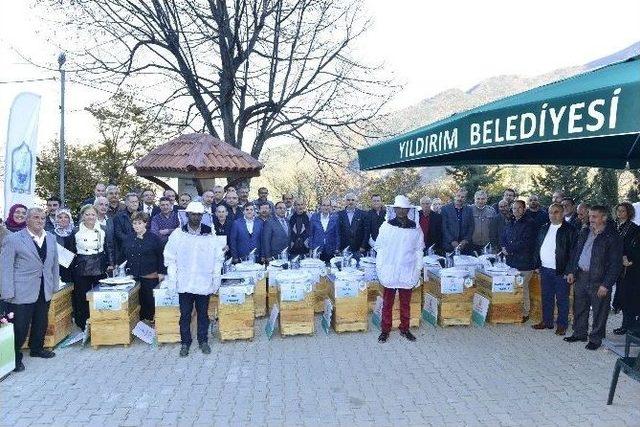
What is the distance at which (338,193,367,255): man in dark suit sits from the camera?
950 centimetres

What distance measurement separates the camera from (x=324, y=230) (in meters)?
9.30

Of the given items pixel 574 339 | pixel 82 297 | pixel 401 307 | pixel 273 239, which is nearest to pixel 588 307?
pixel 574 339

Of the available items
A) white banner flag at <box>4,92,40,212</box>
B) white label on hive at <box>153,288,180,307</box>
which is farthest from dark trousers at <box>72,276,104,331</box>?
white banner flag at <box>4,92,40,212</box>

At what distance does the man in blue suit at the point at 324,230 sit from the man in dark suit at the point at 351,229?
0.51ft

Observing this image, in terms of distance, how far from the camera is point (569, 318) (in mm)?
7789

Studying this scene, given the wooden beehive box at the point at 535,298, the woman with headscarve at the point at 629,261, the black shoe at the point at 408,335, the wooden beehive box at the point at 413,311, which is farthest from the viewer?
the wooden beehive box at the point at 535,298

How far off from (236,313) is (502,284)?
3.73 m

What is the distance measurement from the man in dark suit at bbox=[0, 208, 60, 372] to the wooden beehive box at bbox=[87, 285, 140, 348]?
509 millimetres

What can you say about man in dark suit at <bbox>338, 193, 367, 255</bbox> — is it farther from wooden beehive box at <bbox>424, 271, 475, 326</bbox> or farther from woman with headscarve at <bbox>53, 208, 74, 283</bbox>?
woman with headscarve at <bbox>53, 208, 74, 283</bbox>

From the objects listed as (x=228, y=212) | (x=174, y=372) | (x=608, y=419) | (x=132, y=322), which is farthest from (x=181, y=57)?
(x=608, y=419)

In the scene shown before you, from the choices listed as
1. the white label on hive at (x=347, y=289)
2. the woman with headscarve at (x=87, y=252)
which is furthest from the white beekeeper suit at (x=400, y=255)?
the woman with headscarve at (x=87, y=252)

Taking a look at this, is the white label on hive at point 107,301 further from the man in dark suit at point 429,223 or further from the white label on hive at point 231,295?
the man in dark suit at point 429,223

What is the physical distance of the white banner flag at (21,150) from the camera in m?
6.54

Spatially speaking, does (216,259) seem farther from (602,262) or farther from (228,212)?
(602,262)
